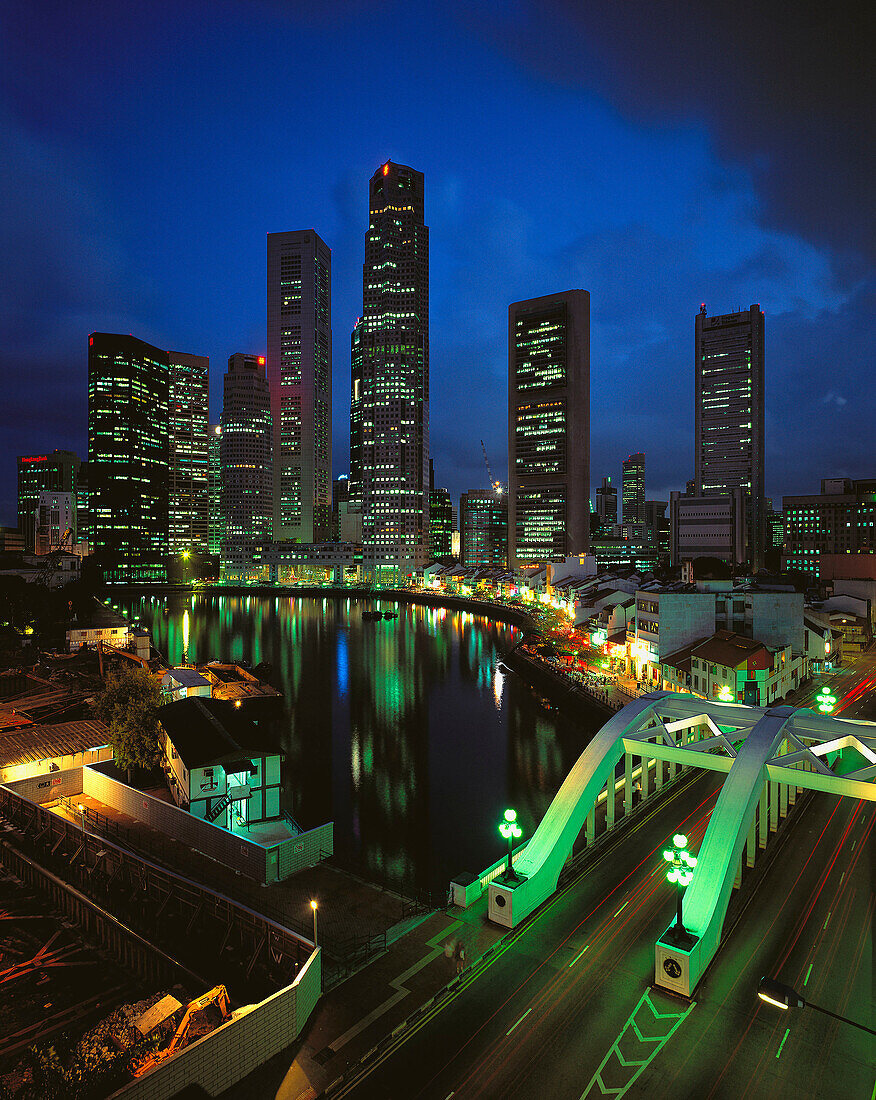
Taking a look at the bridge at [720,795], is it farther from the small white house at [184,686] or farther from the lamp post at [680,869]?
the small white house at [184,686]

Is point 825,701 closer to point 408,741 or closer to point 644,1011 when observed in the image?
point 408,741

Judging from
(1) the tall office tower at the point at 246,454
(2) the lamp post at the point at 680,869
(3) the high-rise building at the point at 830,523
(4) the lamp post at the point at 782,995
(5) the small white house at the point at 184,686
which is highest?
(1) the tall office tower at the point at 246,454

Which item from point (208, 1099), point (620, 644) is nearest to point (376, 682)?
point (620, 644)

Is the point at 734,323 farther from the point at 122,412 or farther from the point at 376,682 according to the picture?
the point at 122,412

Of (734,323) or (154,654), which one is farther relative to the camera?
(734,323)

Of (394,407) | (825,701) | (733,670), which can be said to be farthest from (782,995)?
(394,407)

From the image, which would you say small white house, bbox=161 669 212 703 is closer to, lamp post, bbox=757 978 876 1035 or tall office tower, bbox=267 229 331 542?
lamp post, bbox=757 978 876 1035

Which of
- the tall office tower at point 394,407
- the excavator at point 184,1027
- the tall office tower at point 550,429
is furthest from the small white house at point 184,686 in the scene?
the tall office tower at point 550,429
